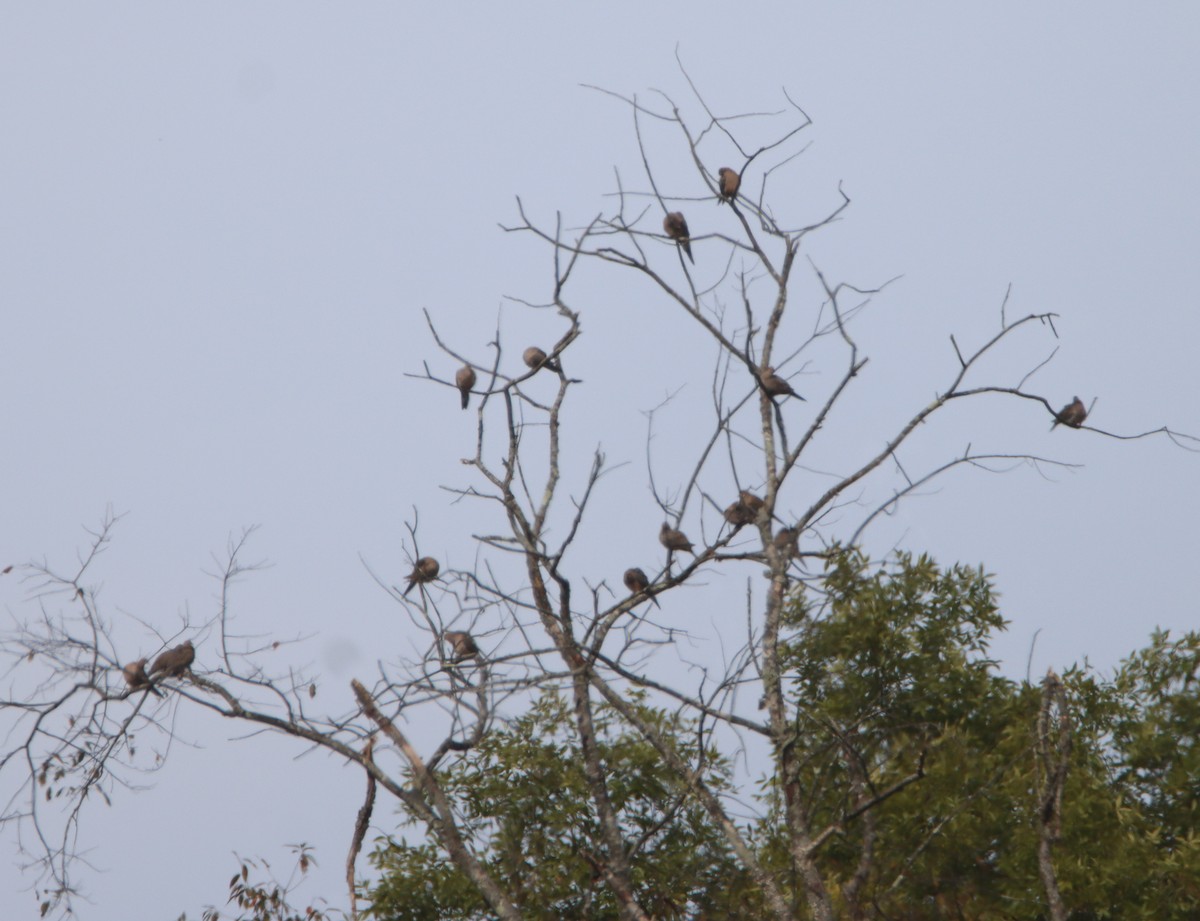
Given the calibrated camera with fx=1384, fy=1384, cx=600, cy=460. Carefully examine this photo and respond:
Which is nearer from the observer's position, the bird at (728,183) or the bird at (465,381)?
the bird at (728,183)

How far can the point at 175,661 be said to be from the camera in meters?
7.80

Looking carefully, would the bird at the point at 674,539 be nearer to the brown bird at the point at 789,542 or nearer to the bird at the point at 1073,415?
the brown bird at the point at 789,542

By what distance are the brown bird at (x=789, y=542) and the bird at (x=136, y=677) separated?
3.59m

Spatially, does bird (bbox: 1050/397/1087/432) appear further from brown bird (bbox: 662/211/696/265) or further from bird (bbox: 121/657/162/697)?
bird (bbox: 121/657/162/697)

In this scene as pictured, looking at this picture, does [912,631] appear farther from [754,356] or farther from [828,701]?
[754,356]

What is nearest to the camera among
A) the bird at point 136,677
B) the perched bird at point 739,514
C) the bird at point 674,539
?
the bird at point 136,677

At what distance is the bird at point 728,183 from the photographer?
8484 millimetres

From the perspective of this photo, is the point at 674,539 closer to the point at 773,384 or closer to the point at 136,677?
the point at 773,384

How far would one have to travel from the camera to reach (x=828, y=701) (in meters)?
11.2

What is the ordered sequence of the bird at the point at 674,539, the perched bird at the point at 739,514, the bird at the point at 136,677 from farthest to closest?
the bird at the point at 674,539, the perched bird at the point at 739,514, the bird at the point at 136,677

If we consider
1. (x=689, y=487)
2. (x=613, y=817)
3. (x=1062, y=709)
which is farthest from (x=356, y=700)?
(x=1062, y=709)

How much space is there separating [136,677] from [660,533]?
11.2 ft

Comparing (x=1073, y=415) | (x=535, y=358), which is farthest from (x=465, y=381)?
(x=1073, y=415)

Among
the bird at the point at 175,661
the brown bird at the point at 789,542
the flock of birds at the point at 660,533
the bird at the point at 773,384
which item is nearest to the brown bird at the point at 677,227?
the flock of birds at the point at 660,533
